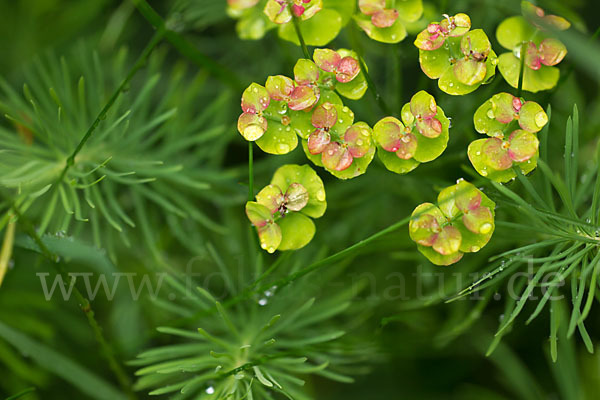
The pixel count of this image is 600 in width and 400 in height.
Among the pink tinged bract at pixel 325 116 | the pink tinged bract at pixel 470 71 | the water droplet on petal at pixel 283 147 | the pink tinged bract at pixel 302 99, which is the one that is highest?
the pink tinged bract at pixel 302 99

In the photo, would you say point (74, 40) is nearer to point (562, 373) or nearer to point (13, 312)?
point (13, 312)

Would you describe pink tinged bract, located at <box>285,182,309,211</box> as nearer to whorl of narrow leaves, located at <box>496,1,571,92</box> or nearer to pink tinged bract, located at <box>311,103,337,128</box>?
pink tinged bract, located at <box>311,103,337,128</box>

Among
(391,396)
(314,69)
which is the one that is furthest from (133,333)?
(314,69)

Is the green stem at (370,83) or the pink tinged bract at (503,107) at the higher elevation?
the green stem at (370,83)

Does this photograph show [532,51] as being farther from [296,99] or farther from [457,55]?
[296,99]

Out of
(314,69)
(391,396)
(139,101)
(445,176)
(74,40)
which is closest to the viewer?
(314,69)

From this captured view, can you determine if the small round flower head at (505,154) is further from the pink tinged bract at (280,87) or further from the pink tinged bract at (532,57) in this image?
the pink tinged bract at (280,87)

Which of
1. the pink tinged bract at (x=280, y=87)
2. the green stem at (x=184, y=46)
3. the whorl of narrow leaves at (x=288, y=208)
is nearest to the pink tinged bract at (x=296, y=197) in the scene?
the whorl of narrow leaves at (x=288, y=208)
